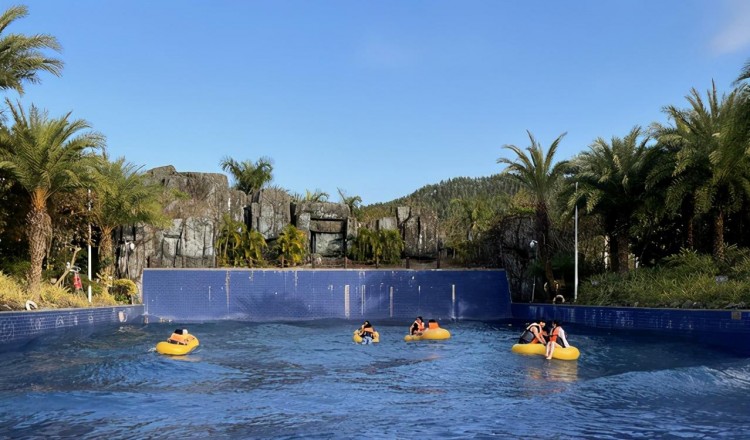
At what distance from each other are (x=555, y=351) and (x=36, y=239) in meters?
16.4

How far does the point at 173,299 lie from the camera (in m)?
27.3

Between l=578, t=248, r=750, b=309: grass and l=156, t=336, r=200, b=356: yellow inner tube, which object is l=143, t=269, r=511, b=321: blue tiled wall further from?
l=156, t=336, r=200, b=356: yellow inner tube

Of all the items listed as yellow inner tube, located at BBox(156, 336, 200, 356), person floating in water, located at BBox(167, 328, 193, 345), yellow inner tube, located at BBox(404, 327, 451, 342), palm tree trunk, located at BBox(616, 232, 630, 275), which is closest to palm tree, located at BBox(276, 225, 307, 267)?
yellow inner tube, located at BBox(404, 327, 451, 342)

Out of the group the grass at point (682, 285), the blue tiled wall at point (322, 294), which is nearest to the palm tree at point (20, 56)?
the blue tiled wall at point (322, 294)

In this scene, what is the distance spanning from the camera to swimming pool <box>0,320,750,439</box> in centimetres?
929

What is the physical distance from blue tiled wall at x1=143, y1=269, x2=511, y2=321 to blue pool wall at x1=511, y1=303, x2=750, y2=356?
12.1ft

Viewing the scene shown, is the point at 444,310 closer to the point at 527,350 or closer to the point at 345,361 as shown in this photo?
the point at 527,350

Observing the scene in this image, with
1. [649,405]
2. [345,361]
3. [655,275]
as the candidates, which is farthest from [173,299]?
[649,405]

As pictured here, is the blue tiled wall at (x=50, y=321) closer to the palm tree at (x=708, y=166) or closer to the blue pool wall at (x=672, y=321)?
the blue pool wall at (x=672, y=321)

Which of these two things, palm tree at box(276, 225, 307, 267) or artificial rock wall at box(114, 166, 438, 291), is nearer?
artificial rock wall at box(114, 166, 438, 291)

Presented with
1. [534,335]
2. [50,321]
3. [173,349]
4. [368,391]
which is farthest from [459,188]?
[368,391]

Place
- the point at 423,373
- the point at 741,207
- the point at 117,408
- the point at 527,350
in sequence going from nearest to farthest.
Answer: the point at 117,408 → the point at 423,373 → the point at 527,350 → the point at 741,207

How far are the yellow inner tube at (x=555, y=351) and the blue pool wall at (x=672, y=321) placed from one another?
2.85m

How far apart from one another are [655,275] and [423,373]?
44.4ft
